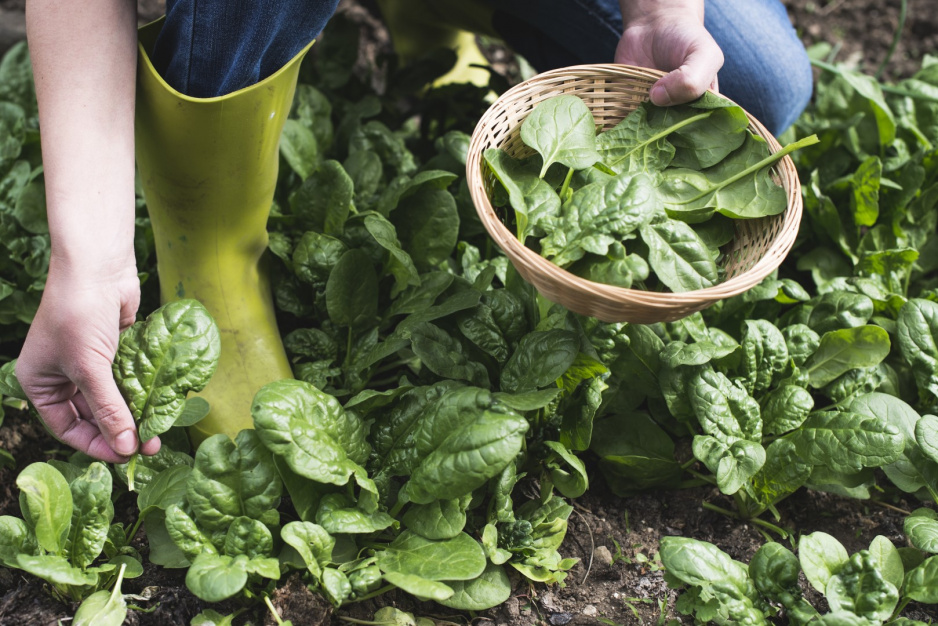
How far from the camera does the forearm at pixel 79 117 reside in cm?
105

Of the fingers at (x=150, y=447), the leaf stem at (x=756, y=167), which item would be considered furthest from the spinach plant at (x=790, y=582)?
the fingers at (x=150, y=447)

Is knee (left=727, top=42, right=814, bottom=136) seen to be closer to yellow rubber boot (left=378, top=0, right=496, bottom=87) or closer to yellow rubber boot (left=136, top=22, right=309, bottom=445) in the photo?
yellow rubber boot (left=378, top=0, right=496, bottom=87)

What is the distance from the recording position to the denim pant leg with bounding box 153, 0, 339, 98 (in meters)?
1.18

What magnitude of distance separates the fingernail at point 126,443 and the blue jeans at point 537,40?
1.76ft

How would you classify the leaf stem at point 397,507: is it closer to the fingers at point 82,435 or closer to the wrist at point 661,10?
the fingers at point 82,435

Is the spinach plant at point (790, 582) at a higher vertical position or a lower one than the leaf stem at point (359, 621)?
higher

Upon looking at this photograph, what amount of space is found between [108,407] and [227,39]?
57 centimetres

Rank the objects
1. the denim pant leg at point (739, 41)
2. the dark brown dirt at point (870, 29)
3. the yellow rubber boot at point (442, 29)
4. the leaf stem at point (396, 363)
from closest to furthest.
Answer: the leaf stem at point (396, 363) < the denim pant leg at point (739, 41) < the yellow rubber boot at point (442, 29) < the dark brown dirt at point (870, 29)

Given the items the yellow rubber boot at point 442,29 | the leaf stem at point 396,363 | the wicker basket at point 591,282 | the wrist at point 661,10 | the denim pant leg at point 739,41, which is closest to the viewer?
the wicker basket at point 591,282

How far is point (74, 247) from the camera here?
1.05 metres

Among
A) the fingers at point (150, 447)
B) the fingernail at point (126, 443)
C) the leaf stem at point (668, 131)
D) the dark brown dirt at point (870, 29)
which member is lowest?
the fingers at point (150, 447)

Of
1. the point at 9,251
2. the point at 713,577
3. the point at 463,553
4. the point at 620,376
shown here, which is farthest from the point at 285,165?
the point at 713,577

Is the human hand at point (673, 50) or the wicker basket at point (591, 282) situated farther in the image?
the human hand at point (673, 50)

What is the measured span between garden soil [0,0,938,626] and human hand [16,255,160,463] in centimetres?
19
